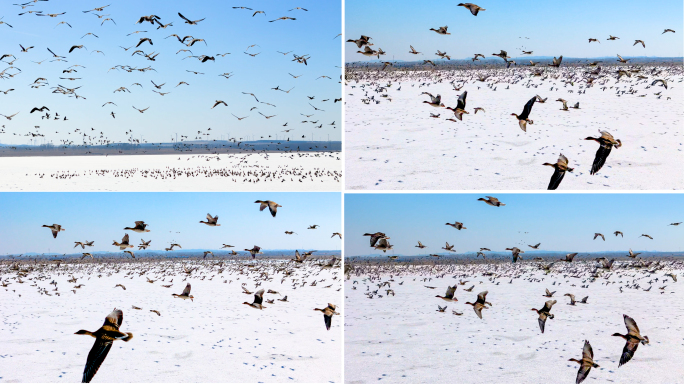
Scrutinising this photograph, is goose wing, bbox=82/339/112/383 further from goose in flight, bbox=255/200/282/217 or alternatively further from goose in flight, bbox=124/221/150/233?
goose in flight, bbox=124/221/150/233

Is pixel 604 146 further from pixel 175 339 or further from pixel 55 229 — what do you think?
pixel 55 229

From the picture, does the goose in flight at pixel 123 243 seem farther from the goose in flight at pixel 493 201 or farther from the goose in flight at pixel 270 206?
the goose in flight at pixel 493 201

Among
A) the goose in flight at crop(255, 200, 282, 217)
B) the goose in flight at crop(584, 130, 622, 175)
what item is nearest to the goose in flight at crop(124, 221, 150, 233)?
the goose in flight at crop(255, 200, 282, 217)

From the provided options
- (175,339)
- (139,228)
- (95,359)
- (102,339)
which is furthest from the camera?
(175,339)

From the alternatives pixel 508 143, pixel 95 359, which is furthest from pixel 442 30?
pixel 95 359

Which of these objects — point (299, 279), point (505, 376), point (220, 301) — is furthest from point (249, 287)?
point (505, 376)
